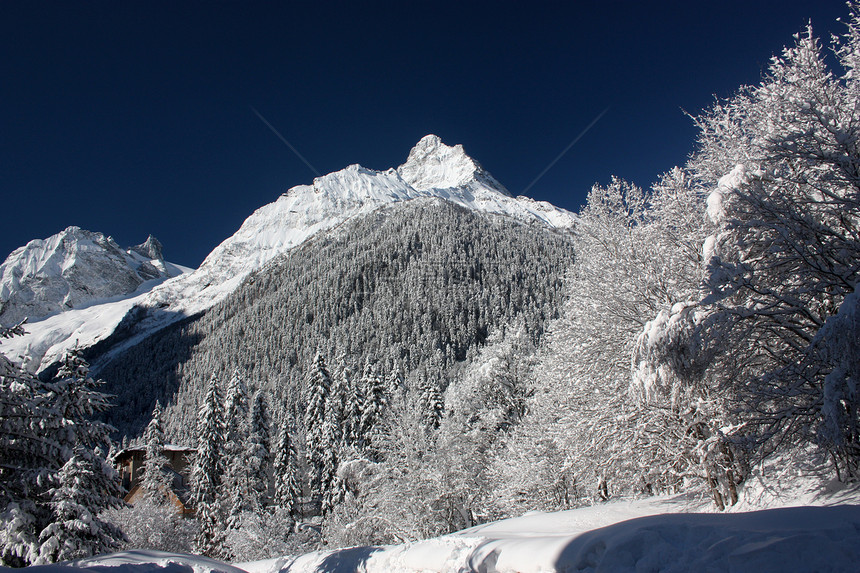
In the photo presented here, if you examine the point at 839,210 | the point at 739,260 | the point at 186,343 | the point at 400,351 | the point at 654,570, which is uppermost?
the point at 186,343

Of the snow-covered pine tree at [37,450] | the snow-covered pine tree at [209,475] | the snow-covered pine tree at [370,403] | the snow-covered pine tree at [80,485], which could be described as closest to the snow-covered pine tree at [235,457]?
the snow-covered pine tree at [209,475]

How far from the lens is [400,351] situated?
13212 centimetres

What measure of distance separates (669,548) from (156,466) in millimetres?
41900

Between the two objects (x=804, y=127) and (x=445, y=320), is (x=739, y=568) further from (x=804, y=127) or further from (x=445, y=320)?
(x=445, y=320)

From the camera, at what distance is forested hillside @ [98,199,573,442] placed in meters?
135

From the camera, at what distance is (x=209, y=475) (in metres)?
35.1

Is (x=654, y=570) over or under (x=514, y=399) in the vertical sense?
under

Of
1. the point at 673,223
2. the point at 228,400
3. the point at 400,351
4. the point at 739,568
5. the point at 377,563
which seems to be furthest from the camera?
the point at 400,351

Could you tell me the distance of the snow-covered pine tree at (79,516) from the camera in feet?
37.6

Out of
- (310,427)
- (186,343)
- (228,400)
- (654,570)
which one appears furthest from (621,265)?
(186,343)

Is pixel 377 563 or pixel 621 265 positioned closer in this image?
pixel 377 563

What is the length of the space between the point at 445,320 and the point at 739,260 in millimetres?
138977

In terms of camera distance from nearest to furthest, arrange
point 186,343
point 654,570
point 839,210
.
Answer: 1. point 654,570
2. point 839,210
3. point 186,343

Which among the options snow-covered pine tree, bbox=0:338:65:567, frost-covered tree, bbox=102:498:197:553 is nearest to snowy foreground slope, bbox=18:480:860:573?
snow-covered pine tree, bbox=0:338:65:567
